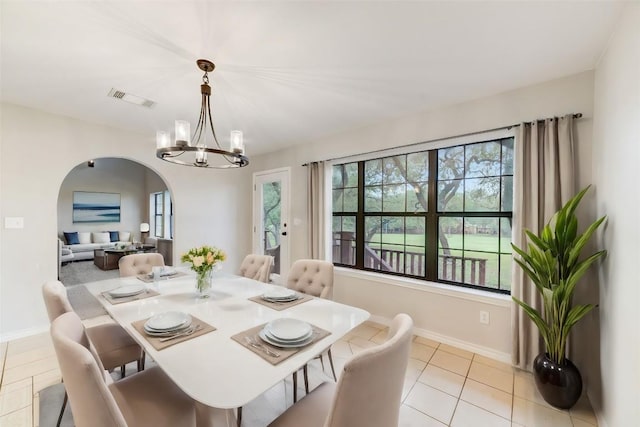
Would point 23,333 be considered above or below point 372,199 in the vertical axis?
below

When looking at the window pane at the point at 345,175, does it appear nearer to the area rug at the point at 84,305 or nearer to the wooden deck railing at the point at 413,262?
the wooden deck railing at the point at 413,262

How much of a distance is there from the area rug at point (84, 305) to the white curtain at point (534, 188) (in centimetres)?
453

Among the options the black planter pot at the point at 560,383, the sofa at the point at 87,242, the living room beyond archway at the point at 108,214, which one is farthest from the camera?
the sofa at the point at 87,242

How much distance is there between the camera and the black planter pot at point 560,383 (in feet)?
5.79

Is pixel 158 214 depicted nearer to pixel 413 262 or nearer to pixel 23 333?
pixel 23 333

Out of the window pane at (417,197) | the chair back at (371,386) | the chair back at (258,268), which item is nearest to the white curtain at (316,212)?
the chair back at (258,268)

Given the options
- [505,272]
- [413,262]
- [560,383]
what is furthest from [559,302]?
[413,262]

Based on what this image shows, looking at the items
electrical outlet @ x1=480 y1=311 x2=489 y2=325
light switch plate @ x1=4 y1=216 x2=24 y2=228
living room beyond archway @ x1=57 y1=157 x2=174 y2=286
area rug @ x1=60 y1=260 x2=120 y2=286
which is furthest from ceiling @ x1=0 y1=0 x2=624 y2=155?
living room beyond archway @ x1=57 y1=157 x2=174 y2=286

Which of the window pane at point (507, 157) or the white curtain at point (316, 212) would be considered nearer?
the window pane at point (507, 157)

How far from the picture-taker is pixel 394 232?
3268 millimetres

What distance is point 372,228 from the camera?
3473 millimetres

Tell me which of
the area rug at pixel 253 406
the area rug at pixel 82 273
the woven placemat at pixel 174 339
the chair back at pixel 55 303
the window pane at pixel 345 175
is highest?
the window pane at pixel 345 175

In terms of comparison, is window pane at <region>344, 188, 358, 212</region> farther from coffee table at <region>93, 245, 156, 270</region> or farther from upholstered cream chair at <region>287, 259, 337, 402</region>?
coffee table at <region>93, 245, 156, 270</region>

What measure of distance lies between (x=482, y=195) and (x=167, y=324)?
2841mm
